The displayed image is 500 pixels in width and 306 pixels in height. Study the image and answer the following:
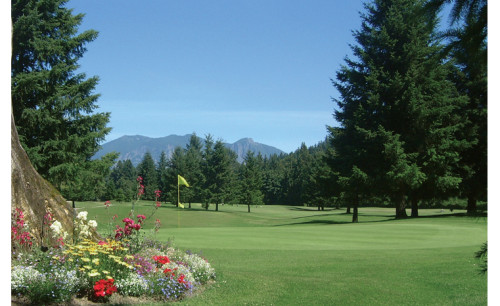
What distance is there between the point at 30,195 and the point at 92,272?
2.61 m

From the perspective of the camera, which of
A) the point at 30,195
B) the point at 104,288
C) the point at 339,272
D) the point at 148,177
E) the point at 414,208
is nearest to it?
the point at 104,288

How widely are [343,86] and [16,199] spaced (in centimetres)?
2907

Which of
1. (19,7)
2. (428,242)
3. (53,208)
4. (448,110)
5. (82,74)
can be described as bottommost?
(428,242)

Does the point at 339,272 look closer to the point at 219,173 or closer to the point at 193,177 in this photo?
the point at 219,173

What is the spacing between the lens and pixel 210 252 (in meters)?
13.1

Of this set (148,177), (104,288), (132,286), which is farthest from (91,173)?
(148,177)

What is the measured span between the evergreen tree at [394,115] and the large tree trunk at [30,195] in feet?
81.1

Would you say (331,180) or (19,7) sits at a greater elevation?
(19,7)

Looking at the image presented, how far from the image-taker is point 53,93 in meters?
26.7

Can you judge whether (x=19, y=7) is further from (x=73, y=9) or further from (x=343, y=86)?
(x=343, y=86)

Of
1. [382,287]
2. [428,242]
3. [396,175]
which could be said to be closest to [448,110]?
[396,175]

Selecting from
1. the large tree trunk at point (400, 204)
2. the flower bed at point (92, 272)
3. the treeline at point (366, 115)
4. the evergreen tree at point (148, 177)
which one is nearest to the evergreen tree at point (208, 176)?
the treeline at point (366, 115)

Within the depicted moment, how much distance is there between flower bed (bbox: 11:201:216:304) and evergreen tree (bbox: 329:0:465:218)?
2422 cm

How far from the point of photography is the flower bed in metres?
6.26
